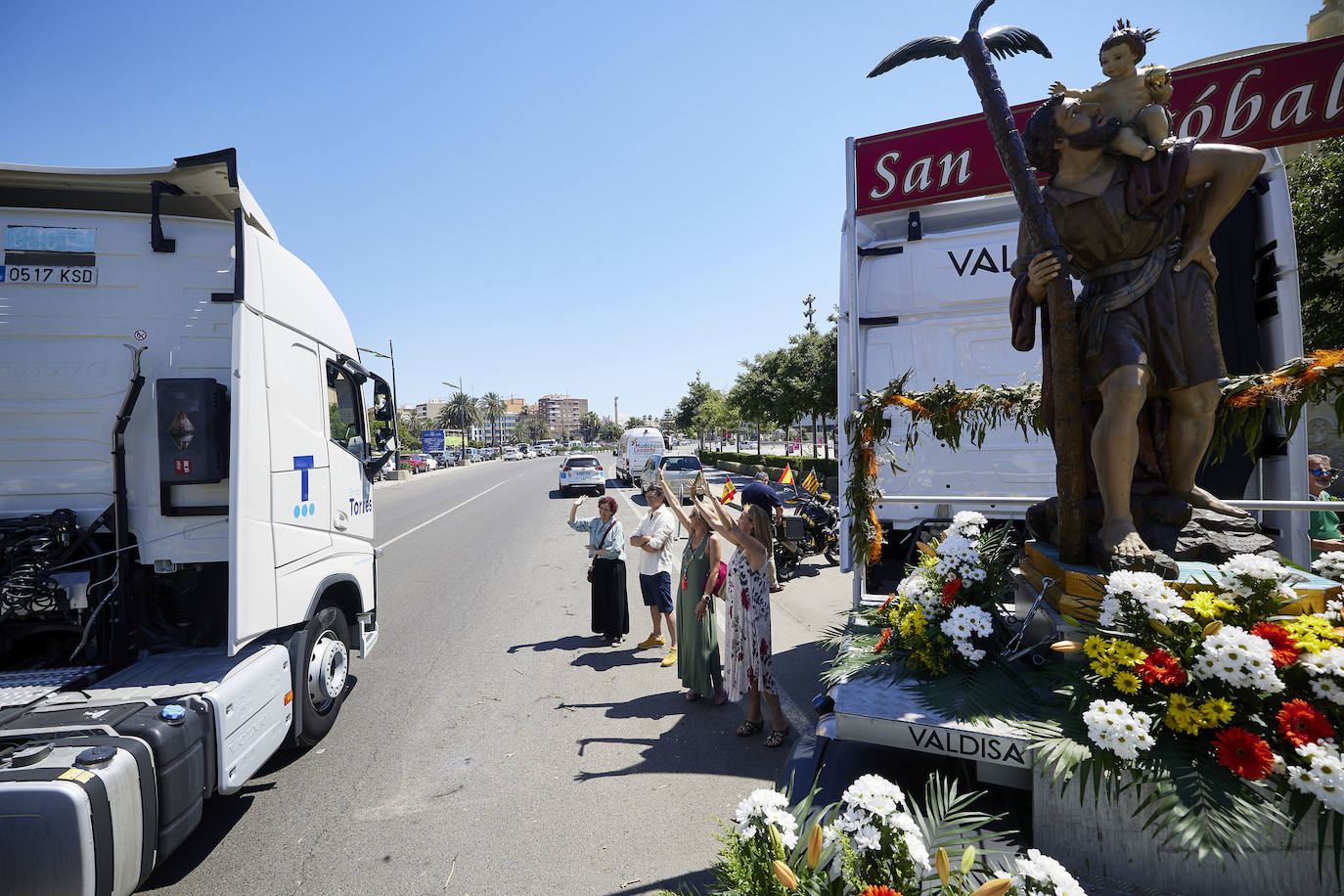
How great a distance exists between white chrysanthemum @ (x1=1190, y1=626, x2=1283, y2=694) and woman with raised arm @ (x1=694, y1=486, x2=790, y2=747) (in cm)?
271

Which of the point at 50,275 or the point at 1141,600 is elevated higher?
the point at 50,275

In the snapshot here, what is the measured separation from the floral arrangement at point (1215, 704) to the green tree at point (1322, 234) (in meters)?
11.1

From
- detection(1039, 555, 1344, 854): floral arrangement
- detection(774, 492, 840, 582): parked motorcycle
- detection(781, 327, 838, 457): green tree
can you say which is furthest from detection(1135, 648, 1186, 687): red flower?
detection(781, 327, 838, 457): green tree


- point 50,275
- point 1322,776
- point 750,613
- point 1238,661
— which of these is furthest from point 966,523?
point 50,275

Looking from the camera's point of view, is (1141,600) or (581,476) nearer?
(1141,600)

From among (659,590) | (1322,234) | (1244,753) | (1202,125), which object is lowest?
(659,590)

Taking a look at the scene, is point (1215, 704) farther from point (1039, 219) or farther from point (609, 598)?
point (609, 598)

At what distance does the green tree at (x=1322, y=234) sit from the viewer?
9445 mm

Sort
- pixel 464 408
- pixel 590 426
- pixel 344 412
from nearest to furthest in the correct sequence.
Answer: pixel 344 412
pixel 464 408
pixel 590 426

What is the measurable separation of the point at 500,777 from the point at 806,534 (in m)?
6.97

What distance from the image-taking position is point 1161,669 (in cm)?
179

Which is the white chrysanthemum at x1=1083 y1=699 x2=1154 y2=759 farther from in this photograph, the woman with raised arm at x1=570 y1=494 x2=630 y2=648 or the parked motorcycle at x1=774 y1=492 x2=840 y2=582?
the parked motorcycle at x1=774 y1=492 x2=840 y2=582

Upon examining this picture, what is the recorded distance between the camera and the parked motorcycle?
960 centimetres

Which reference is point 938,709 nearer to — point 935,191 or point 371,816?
point 371,816
